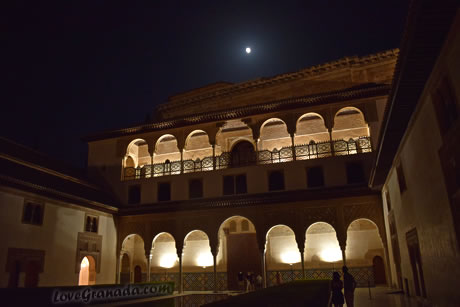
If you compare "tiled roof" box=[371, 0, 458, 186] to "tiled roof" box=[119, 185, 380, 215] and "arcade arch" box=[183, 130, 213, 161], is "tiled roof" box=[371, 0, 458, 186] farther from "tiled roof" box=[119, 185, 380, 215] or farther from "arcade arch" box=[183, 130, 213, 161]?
"arcade arch" box=[183, 130, 213, 161]

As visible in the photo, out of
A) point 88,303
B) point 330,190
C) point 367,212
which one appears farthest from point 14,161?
point 367,212

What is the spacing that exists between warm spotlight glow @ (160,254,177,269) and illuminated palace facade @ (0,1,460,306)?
0.22 ft

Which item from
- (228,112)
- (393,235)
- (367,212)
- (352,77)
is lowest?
(393,235)

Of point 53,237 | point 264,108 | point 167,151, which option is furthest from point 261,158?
point 53,237

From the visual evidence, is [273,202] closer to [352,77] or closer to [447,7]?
[352,77]

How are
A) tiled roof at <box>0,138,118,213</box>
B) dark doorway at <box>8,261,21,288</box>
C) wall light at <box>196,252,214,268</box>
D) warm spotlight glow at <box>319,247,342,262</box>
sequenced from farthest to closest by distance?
wall light at <box>196,252,214,268</box>, warm spotlight glow at <box>319,247,342,262</box>, tiled roof at <box>0,138,118,213</box>, dark doorway at <box>8,261,21,288</box>

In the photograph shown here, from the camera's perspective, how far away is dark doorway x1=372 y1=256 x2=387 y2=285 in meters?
20.6

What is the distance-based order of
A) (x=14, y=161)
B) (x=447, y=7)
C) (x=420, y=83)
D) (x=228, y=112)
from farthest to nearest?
1. (x=228, y=112)
2. (x=14, y=161)
3. (x=420, y=83)
4. (x=447, y=7)

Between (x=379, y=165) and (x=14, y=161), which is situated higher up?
(x=14, y=161)

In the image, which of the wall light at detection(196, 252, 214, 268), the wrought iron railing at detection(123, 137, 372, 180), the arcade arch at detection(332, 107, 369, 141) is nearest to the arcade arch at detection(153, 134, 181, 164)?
the wrought iron railing at detection(123, 137, 372, 180)

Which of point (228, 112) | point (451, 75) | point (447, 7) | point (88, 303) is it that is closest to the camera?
point (447, 7)

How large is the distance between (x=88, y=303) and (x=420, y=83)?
1271cm

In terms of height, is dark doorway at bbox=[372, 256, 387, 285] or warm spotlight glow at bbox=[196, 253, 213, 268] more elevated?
warm spotlight glow at bbox=[196, 253, 213, 268]

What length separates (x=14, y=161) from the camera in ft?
60.0
